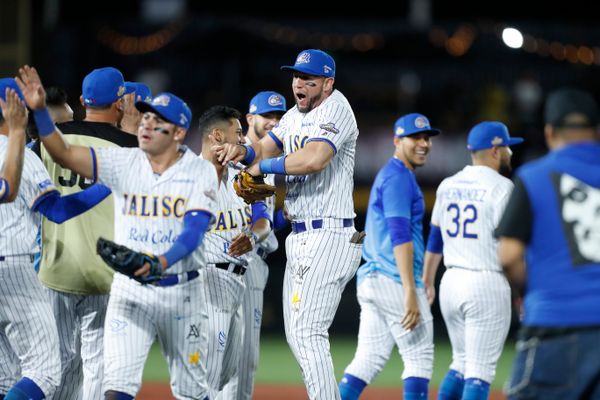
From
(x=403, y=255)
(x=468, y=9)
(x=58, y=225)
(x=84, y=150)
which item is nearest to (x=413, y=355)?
(x=403, y=255)

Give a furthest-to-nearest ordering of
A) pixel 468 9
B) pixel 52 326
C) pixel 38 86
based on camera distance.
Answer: pixel 468 9
pixel 52 326
pixel 38 86

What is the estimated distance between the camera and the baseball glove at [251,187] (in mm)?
6766

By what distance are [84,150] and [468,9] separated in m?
21.1

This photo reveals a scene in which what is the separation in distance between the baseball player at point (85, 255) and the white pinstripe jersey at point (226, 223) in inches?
25.3

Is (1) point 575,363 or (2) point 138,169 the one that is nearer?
(1) point 575,363

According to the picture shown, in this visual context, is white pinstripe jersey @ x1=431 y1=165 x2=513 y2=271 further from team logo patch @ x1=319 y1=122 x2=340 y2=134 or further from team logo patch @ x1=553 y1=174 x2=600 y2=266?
team logo patch @ x1=553 y1=174 x2=600 y2=266

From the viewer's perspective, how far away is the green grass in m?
11.5

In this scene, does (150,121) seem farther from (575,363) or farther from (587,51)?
(587,51)

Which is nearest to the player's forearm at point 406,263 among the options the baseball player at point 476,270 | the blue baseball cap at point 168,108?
the baseball player at point 476,270

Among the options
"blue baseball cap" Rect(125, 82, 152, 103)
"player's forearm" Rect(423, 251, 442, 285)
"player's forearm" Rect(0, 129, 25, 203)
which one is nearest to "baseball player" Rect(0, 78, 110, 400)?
"player's forearm" Rect(0, 129, 25, 203)

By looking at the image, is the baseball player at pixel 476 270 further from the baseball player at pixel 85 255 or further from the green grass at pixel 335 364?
the green grass at pixel 335 364

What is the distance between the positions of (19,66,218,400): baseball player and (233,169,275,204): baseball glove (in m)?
0.79

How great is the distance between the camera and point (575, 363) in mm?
4609

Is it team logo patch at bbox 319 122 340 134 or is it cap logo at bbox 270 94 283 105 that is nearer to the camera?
team logo patch at bbox 319 122 340 134
